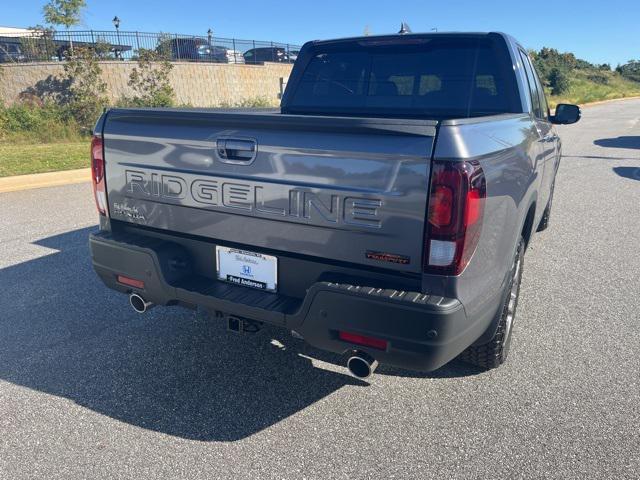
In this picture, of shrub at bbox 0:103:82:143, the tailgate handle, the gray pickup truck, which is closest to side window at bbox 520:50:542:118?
the gray pickup truck

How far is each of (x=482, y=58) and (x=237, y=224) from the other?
91.8 inches

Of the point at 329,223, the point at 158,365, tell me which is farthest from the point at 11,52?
the point at 329,223

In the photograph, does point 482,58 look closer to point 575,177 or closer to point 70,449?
point 70,449

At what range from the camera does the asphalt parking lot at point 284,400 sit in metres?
2.43

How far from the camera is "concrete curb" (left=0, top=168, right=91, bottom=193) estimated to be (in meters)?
8.54

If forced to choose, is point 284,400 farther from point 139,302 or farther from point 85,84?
point 85,84

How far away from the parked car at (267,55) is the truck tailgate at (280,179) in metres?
26.9

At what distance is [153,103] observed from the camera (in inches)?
713

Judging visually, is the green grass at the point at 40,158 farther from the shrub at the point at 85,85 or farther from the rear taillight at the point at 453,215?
the rear taillight at the point at 453,215

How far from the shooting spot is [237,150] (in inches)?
99.2

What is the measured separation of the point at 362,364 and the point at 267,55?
97.8 feet

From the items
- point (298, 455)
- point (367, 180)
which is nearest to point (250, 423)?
point (298, 455)

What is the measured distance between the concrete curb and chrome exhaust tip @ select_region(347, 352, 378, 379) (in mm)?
8165

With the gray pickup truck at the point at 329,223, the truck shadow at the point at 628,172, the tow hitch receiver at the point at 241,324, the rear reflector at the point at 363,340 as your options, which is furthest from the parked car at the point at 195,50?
the rear reflector at the point at 363,340
